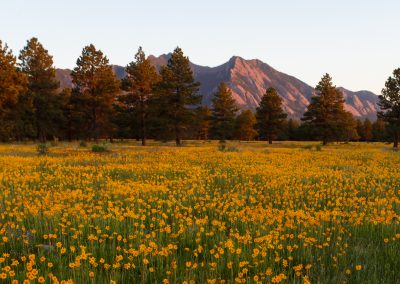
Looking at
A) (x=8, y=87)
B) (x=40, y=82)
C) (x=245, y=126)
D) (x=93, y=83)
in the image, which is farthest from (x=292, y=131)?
(x=8, y=87)

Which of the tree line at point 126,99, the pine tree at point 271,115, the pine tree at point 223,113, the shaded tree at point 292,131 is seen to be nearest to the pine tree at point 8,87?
the tree line at point 126,99

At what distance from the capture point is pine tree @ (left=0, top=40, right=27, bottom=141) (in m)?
40.8

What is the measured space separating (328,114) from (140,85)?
30946 millimetres

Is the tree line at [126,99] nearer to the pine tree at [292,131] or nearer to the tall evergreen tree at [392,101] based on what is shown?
the tall evergreen tree at [392,101]

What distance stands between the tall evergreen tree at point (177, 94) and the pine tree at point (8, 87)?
17.0 meters

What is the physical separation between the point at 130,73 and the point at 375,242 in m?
45.5

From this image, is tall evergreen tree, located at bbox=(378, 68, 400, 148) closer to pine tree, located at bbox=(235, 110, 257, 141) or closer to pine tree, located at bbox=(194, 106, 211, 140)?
pine tree, located at bbox=(194, 106, 211, 140)

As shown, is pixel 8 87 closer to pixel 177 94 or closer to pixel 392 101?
pixel 177 94

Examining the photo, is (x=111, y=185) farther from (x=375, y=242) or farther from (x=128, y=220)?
(x=375, y=242)

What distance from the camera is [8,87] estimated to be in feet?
134

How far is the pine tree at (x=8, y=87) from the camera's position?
40.8 m

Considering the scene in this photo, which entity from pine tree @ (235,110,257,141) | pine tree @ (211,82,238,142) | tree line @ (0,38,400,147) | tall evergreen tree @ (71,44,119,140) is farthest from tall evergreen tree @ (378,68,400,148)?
tall evergreen tree @ (71,44,119,140)

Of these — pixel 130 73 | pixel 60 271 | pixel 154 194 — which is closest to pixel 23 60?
pixel 130 73

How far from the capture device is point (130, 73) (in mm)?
47656
